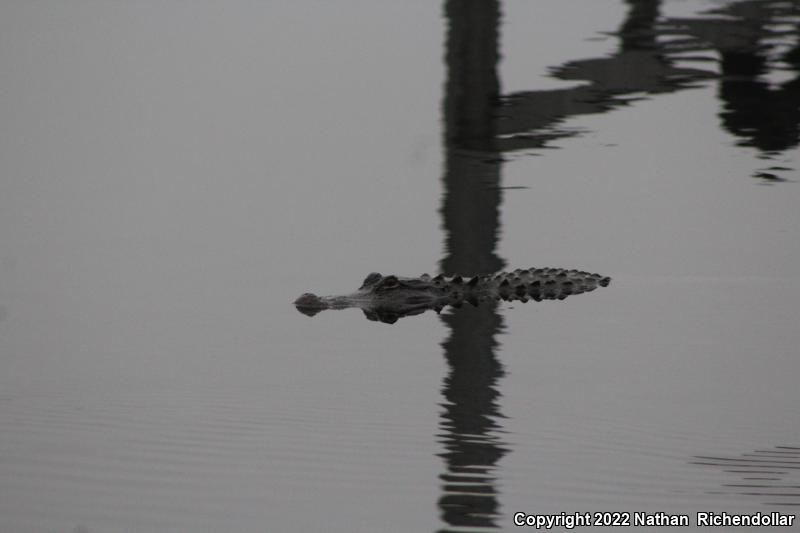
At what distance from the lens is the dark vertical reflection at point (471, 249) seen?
13.8 ft

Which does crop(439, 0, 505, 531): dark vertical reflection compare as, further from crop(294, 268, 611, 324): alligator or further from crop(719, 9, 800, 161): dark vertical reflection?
crop(719, 9, 800, 161): dark vertical reflection

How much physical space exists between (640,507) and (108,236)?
691cm

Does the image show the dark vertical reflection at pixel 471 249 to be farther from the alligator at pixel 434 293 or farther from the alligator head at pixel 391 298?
the alligator head at pixel 391 298

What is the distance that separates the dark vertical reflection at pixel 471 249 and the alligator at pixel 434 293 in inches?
8.7

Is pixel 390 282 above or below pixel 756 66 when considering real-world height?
below

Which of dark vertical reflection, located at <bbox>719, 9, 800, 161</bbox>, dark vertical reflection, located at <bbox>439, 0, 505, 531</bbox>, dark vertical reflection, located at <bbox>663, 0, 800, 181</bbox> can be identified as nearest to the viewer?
dark vertical reflection, located at <bbox>439, 0, 505, 531</bbox>

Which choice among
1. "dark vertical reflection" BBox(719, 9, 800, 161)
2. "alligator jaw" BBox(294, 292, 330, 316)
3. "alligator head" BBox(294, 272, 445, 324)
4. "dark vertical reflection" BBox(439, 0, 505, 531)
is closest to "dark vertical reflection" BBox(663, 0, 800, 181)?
"dark vertical reflection" BBox(719, 9, 800, 161)

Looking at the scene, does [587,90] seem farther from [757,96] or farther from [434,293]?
[434,293]

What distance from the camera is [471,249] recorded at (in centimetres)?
913

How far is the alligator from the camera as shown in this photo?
7602 mm

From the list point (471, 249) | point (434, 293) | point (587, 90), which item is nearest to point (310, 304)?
point (434, 293)

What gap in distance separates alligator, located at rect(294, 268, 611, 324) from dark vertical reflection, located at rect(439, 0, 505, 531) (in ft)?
0.73

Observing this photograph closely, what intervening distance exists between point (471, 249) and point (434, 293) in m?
1.50

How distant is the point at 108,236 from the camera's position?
32.7 ft
